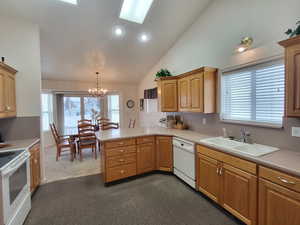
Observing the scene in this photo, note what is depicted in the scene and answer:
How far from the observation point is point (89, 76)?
18.2ft

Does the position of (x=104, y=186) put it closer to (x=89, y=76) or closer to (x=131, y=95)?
(x=89, y=76)

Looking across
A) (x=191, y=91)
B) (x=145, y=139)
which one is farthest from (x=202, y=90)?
(x=145, y=139)

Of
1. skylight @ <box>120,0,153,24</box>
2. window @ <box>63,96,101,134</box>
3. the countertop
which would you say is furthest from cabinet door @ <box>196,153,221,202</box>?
window @ <box>63,96,101,134</box>

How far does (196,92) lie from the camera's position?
9.79ft

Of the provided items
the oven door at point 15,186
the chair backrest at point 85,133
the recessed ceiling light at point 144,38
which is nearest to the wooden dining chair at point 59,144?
the chair backrest at point 85,133

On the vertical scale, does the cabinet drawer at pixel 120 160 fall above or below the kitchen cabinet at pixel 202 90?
below

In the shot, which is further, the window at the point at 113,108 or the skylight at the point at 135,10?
the window at the point at 113,108

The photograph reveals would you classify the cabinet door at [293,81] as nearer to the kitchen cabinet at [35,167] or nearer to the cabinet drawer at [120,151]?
the cabinet drawer at [120,151]

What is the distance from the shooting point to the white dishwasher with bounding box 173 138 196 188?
2646 mm

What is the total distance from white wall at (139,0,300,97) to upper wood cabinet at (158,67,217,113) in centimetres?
37

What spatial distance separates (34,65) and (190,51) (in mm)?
3270

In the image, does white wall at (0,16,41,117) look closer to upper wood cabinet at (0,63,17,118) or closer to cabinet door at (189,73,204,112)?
Result: upper wood cabinet at (0,63,17,118)

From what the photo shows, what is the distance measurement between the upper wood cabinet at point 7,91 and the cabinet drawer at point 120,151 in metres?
1.70

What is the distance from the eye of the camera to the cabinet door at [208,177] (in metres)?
2.17
